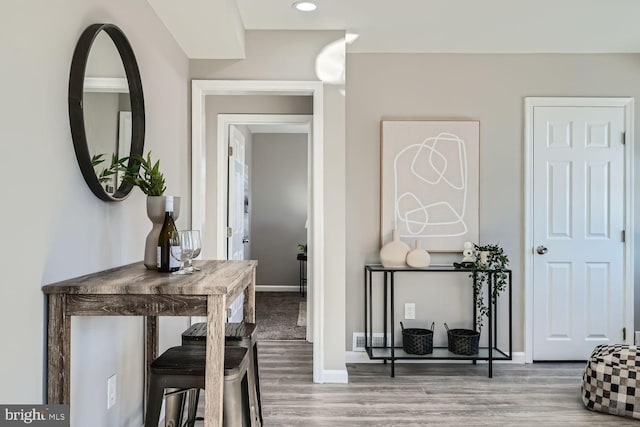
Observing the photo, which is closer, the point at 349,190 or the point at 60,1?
the point at 60,1

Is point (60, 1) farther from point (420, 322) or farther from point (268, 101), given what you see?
point (420, 322)

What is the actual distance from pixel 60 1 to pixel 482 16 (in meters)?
2.55

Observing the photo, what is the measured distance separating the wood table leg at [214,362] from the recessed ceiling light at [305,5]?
2081 mm

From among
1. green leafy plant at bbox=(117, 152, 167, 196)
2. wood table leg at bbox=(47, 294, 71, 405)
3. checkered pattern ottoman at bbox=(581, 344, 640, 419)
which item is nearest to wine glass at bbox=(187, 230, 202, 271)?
green leafy plant at bbox=(117, 152, 167, 196)

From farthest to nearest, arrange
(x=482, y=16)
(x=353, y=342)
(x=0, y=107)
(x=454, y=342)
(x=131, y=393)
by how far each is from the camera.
→ (x=353, y=342) → (x=454, y=342) → (x=482, y=16) → (x=131, y=393) → (x=0, y=107)

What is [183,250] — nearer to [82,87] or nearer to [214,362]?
[214,362]

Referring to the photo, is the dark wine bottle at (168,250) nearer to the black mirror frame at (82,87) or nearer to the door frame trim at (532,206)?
the black mirror frame at (82,87)

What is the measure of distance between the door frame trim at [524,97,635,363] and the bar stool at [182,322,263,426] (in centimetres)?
247

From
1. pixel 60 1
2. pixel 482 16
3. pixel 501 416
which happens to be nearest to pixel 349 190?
pixel 482 16

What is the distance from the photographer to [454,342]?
354 centimetres

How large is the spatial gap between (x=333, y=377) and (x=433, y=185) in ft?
5.54

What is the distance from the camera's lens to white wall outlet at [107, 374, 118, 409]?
199cm

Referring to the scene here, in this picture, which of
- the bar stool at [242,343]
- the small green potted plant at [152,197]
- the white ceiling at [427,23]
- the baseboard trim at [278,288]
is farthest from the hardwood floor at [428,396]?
the baseboard trim at [278,288]

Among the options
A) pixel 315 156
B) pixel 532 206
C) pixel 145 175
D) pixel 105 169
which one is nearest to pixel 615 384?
pixel 532 206
